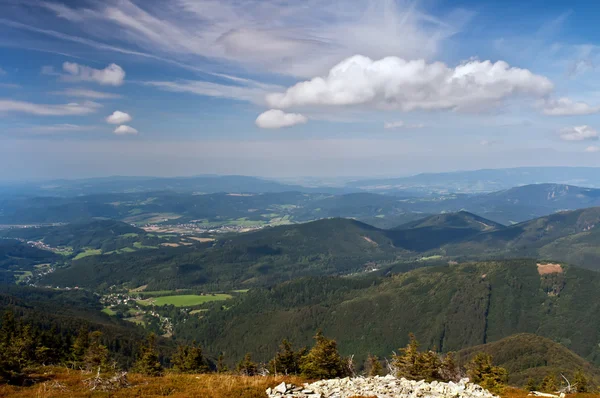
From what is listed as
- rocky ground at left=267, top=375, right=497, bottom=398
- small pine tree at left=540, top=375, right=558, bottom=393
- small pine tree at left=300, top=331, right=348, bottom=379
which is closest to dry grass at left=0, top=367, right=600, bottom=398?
rocky ground at left=267, top=375, right=497, bottom=398

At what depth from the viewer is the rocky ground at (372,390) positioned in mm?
27156

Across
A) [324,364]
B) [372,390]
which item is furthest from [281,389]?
[324,364]

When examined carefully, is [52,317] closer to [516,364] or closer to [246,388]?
[246,388]

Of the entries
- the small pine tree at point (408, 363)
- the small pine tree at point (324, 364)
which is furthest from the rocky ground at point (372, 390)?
the small pine tree at point (408, 363)

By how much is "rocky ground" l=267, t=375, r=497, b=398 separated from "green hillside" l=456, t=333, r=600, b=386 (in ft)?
439

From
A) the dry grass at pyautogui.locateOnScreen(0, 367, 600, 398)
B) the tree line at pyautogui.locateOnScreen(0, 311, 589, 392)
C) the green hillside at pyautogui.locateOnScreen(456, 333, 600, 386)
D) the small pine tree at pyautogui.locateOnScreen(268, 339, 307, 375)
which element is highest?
the dry grass at pyautogui.locateOnScreen(0, 367, 600, 398)

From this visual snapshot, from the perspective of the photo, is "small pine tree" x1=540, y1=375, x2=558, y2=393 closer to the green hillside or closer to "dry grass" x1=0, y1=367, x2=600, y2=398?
"dry grass" x1=0, y1=367, x2=600, y2=398

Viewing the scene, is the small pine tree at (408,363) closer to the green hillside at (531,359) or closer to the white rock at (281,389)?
the white rock at (281,389)

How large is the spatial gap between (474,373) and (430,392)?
119 ft

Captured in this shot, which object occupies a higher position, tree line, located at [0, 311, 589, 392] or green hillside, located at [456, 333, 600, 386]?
tree line, located at [0, 311, 589, 392]

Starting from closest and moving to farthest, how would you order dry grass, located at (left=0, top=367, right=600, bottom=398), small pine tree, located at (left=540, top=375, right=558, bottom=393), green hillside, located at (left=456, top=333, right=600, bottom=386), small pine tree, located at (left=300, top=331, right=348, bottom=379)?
dry grass, located at (left=0, top=367, right=600, bottom=398) < small pine tree, located at (left=300, top=331, right=348, bottom=379) < small pine tree, located at (left=540, top=375, right=558, bottom=393) < green hillside, located at (left=456, top=333, right=600, bottom=386)

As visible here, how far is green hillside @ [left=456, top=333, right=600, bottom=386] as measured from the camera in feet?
465

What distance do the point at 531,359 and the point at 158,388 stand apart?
184m

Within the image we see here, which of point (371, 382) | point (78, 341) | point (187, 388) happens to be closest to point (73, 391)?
point (187, 388)
